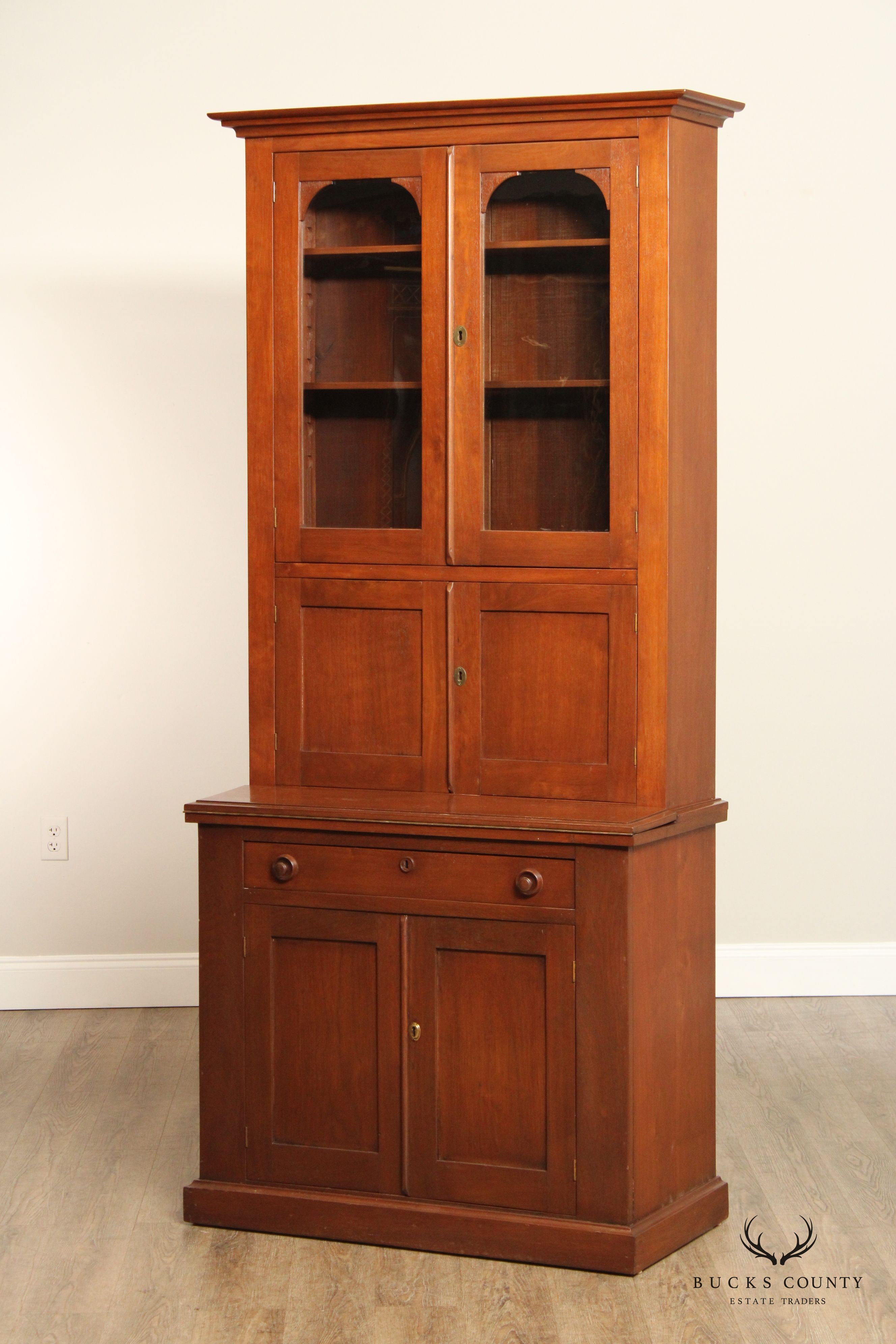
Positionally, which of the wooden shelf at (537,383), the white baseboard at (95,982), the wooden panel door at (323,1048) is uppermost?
the wooden shelf at (537,383)

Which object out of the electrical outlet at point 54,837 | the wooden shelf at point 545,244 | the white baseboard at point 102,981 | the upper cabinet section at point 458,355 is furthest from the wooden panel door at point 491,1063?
the electrical outlet at point 54,837

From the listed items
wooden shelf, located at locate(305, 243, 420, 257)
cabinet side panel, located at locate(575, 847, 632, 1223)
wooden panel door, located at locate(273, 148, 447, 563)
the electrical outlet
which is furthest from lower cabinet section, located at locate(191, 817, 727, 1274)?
the electrical outlet

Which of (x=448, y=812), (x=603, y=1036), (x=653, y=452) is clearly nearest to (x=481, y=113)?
(x=653, y=452)

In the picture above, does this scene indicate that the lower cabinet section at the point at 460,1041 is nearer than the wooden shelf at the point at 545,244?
Yes

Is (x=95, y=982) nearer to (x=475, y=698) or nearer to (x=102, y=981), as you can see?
(x=102, y=981)

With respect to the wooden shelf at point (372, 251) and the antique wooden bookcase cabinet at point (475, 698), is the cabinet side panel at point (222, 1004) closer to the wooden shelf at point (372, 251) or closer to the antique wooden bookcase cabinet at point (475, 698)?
the antique wooden bookcase cabinet at point (475, 698)

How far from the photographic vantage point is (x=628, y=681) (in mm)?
2582

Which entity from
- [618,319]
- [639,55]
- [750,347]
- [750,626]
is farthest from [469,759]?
[639,55]

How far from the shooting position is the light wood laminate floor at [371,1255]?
224 cm

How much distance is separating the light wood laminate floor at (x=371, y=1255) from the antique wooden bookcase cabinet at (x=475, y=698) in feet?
0.29

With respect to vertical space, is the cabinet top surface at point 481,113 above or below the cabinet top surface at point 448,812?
above

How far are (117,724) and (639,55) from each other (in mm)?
2345

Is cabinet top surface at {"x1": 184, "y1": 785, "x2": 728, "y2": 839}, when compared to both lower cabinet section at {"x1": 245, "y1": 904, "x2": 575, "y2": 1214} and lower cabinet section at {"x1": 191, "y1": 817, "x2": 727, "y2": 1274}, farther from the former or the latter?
lower cabinet section at {"x1": 245, "y1": 904, "x2": 575, "y2": 1214}

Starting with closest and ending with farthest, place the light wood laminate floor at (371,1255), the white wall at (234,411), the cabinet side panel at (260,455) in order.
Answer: the light wood laminate floor at (371,1255)
the cabinet side panel at (260,455)
the white wall at (234,411)
